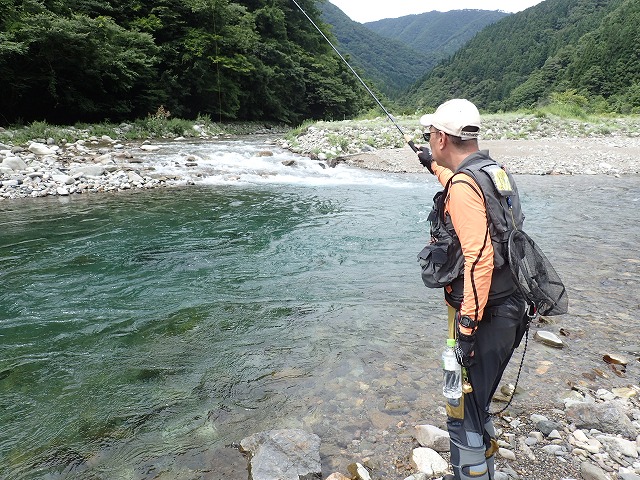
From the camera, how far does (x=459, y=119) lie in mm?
2250

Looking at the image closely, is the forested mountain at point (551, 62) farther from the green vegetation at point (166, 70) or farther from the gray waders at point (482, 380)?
the gray waders at point (482, 380)

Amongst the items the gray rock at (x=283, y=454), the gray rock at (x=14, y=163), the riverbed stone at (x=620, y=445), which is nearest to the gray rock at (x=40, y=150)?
the gray rock at (x=14, y=163)

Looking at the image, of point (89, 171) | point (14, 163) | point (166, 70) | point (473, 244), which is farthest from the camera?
point (166, 70)

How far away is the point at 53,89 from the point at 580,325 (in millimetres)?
24272

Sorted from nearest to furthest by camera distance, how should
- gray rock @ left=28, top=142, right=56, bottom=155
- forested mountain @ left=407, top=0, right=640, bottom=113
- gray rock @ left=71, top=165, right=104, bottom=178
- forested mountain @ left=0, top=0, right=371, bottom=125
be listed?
gray rock @ left=71, top=165, right=104, bottom=178 < gray rock @ left=28, top=142, right=56, bottom=155 < forested mountain @ left=0, top=0, right=371, bottom=125 < forested mountain @ left=407, top=0, right=640, bottom=113

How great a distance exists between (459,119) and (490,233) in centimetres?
61

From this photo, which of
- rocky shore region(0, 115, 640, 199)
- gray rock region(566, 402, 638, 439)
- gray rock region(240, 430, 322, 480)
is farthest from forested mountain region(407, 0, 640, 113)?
gray rock region(240, 430, 322, 480)

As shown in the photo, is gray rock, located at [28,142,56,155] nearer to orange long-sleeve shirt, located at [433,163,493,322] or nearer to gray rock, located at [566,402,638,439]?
orange long-sleeve shirt, located at [433,163,493,322]

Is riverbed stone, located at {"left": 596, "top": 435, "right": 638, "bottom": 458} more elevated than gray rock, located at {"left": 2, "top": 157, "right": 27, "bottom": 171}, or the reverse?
gray rock, located at {"left": 2, "top": 157, "right": 27, "bottom": 171}

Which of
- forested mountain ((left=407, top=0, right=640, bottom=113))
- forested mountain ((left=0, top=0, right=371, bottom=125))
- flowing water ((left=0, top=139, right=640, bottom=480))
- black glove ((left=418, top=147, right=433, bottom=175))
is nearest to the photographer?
black glove ((left=418, top=147, right=433, bottom=175))

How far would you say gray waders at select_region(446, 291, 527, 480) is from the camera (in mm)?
2262

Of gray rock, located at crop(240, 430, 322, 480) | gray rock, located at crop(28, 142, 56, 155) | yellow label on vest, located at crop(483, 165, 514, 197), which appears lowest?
gray rock, located at crop(240, 430, 322, 480)

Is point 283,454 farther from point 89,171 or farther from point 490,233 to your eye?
point 89,171

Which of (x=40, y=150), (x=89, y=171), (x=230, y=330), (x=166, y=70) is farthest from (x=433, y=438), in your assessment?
(x=166, y=70)
